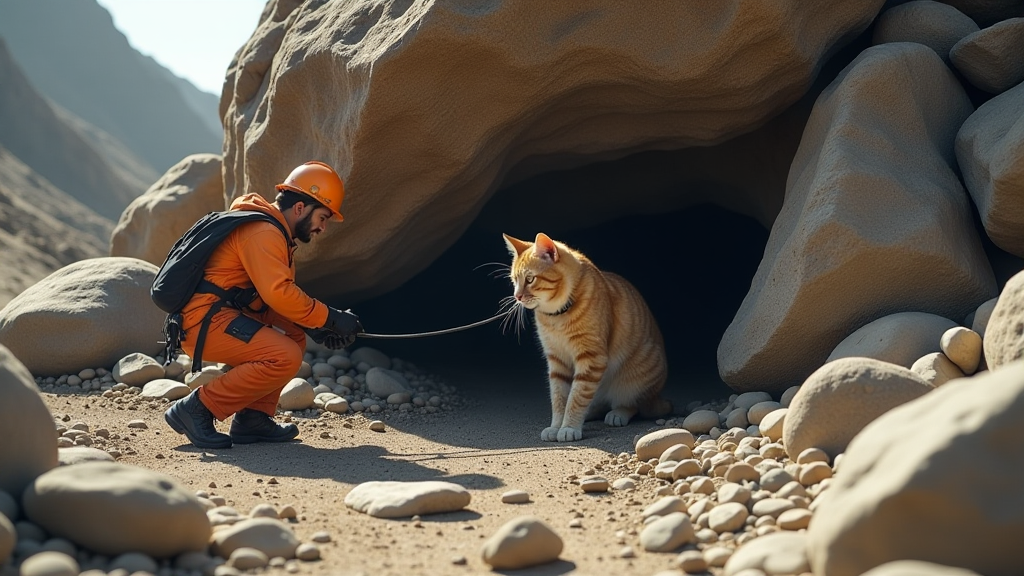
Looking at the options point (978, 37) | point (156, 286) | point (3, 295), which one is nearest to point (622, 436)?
point (156, 286)

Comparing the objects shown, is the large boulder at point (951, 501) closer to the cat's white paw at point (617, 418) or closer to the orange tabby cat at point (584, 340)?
the orange tabby cat at point (584, 340)

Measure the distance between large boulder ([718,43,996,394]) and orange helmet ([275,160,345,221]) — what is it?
2.56 metres

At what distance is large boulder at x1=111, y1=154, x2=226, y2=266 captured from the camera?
8938 mm

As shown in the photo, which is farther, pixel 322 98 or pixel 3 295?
pixel 3 295

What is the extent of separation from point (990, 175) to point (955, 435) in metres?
3.00

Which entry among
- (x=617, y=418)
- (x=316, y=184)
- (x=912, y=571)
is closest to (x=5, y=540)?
(x=912, y=571)

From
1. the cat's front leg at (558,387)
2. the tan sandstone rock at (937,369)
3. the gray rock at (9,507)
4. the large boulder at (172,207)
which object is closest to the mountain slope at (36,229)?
the large boulder at (172,207)

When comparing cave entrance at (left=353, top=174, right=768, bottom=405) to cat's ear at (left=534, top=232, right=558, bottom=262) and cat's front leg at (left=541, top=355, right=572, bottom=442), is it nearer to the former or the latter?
cat's front leg at (left=541, top=355, right=572, bottom=442)

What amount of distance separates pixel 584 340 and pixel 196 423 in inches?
92.7

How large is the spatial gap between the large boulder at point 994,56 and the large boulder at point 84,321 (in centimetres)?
611

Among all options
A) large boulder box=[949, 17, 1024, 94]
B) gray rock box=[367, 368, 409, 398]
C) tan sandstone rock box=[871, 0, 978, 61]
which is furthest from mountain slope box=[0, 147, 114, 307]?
Answer: large boulder box=[949, 17, 1024, 94]

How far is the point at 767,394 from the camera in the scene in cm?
540

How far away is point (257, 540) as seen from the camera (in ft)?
10.3

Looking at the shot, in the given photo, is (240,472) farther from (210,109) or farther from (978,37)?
(210,109)
